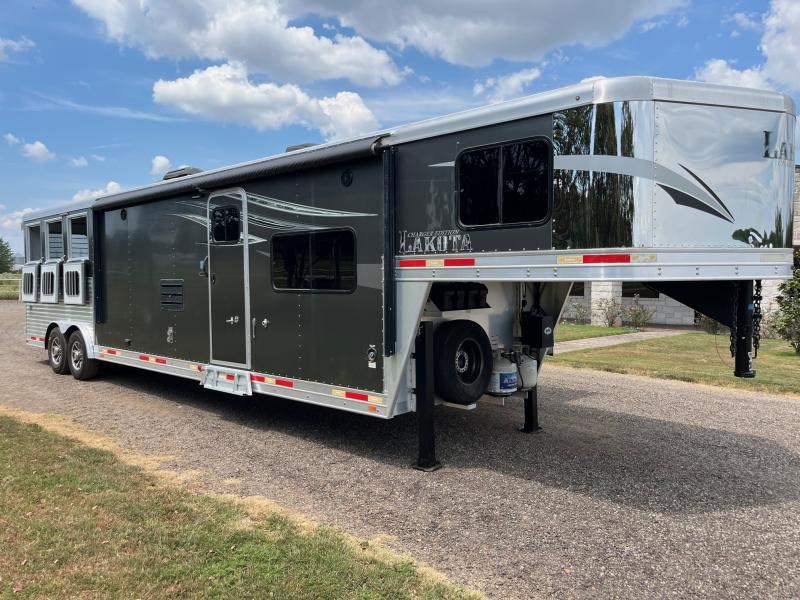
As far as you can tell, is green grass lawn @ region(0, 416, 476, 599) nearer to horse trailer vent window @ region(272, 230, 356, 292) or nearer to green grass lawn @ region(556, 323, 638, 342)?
horse trailer vent window @ region(272, 230, 356, 292)

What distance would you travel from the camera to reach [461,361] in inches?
229

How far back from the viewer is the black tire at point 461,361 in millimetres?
5531

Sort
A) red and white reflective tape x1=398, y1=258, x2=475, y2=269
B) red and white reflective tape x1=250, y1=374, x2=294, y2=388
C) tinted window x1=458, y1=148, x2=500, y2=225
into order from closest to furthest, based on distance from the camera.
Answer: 1. tinted window x1=458, y1=148, x2=500, y2=225
2. red and white reflective tape x1=398, y1=258, x2=475, y2=269
3. red and white reflective tape x1=250, y1=374, x2=294, y2=388

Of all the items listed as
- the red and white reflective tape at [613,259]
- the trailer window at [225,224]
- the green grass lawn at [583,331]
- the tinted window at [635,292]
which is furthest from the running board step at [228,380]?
the tinted window at [635,292]

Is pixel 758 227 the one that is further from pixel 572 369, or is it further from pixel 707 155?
pixel 572 369

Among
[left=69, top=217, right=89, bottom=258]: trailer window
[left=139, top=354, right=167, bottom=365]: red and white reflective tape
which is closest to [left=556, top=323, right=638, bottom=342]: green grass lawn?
[left=139, top=354, right=167, bottom=365]: red and white reflective tape

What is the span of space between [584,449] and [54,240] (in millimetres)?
9097

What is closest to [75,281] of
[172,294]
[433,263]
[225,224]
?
[172,294]

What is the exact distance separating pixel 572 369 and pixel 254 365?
6.19 m

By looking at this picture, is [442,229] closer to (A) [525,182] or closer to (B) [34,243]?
(A) [525,182]

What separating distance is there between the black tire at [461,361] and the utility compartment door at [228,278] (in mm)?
2330

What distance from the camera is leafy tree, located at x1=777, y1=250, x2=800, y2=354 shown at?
11859mm

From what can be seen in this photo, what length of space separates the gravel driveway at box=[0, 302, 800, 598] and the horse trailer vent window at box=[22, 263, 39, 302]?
8.25 feet

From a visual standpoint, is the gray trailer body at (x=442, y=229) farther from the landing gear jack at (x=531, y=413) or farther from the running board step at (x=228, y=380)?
the landing gear jack at (x=531, y=413)
